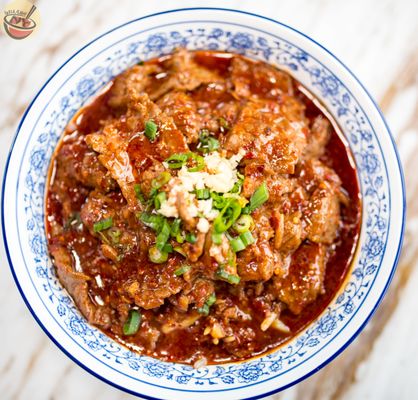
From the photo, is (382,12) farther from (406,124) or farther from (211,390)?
(211,390)

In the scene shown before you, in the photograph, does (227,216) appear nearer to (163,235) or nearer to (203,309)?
(163,235)

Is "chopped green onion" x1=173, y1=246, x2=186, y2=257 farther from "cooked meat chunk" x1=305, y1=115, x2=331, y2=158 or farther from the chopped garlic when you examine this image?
"cooked meat chunk" x1=305, y1=115, x2=331, y2=158

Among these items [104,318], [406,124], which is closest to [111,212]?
[104,318]

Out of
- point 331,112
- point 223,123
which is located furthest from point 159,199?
point 331,112

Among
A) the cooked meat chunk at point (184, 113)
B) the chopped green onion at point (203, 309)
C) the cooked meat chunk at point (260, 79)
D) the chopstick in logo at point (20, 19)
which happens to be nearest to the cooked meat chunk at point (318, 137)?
the cooked meat chunk at point (260, 79)

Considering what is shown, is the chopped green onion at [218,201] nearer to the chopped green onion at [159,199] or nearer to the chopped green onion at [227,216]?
the chopped green onion at [227,216]
